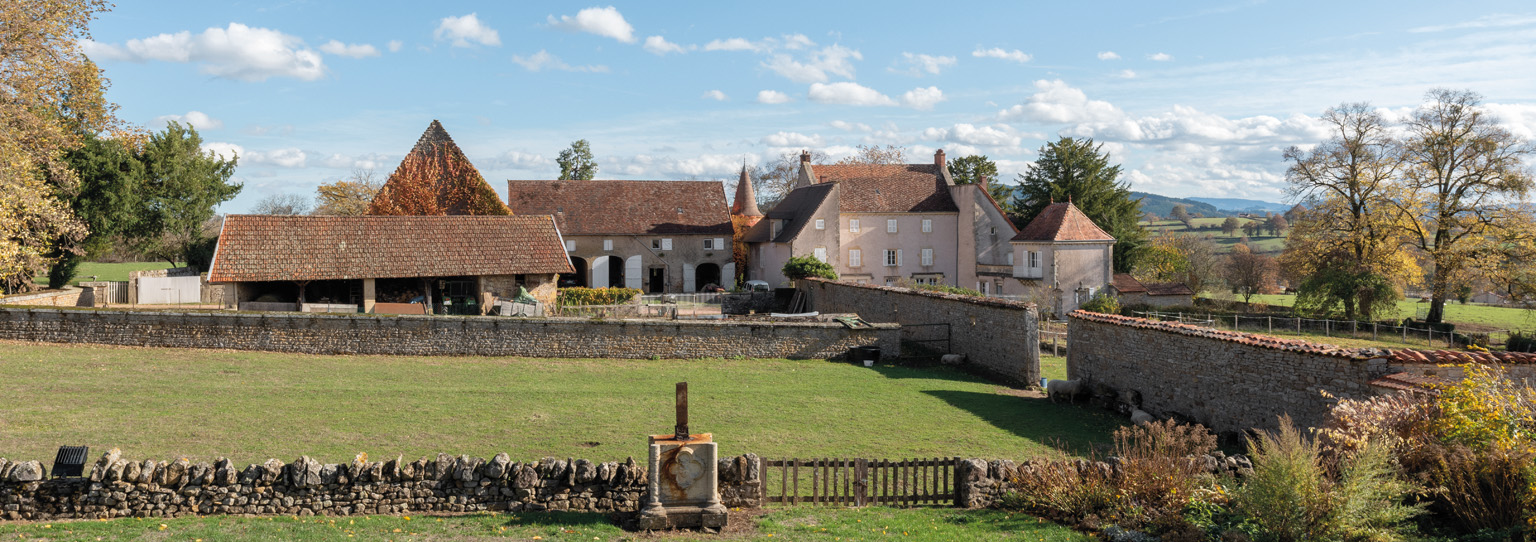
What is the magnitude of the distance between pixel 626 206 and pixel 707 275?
6277mm

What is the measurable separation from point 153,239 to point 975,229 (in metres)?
45.3

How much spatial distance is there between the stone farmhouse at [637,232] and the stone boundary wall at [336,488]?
38444 millimetres

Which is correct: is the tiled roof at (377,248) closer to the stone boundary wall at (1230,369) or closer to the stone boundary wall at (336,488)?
the stone boundary wall at (1230,369)

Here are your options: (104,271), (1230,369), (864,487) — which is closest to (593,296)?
(1230,369)

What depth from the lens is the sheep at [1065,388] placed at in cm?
2044

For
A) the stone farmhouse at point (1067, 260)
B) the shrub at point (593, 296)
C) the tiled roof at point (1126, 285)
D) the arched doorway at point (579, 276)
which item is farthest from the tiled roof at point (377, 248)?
the tiled roof at point (1126, 285)

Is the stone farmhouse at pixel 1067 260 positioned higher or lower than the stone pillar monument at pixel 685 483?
higher

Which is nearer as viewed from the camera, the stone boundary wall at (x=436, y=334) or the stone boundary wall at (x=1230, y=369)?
the stone boundary wall at (x=1230, y=369)

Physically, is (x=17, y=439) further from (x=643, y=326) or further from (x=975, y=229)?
(x=975, y=229)

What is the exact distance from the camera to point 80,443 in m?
13.6

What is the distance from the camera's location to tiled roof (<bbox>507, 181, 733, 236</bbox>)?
162 ft

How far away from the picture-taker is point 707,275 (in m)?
52.2

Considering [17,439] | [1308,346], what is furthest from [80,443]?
[1308,346]

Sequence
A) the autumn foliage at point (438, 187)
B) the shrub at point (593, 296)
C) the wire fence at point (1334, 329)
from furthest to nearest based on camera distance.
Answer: the autumn foliage at point (438, 187) < the shrub at point (593, 296) < the wire fence at point (1334, 329)
